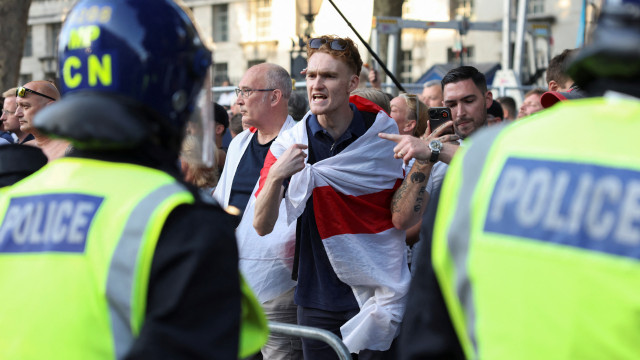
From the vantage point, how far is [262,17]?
34875 millimetres

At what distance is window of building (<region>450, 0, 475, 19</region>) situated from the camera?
102 feet

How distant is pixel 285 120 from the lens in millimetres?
4703

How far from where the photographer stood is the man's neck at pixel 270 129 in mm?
4625

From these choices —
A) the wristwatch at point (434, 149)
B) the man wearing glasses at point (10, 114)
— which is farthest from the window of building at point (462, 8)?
the wristwatch at point (434, 149)

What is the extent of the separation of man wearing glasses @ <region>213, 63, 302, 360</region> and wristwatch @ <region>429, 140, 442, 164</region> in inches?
38.8

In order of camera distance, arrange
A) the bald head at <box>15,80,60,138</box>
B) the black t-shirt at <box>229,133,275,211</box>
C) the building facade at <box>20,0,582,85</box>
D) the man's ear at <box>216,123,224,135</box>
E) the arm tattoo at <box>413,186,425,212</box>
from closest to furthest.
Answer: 1. the arm tattoo at <box>413,186,425,212</box>
2. the black t-shirt at <box>229,133,275,211</box>
3. the bald head at <box>15,80,60,138</box>
4. the man's ear at <box>216,123,224,135</box>
5. the building facade at <box>20,0,582,85</box>

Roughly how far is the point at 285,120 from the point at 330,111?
2.88 feet

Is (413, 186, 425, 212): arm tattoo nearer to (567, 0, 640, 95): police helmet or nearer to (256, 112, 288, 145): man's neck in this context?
(256, 112, 288, 145): man's neck

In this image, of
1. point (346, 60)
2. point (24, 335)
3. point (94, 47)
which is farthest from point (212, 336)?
point (346, 60)

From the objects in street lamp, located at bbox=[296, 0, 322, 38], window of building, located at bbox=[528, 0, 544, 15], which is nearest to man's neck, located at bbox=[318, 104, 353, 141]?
street lamp, located at bbox=[296, 0, 322, 38]

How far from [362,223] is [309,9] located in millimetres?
5445

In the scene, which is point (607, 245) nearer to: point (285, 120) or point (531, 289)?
point (531, 289)

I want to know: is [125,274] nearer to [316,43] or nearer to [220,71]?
[316,43]

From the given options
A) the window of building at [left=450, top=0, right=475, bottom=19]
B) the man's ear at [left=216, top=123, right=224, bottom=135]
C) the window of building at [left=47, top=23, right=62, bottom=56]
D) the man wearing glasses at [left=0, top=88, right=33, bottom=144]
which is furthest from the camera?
the window of building at [left=47, top=23, right=62, bottom=56]
